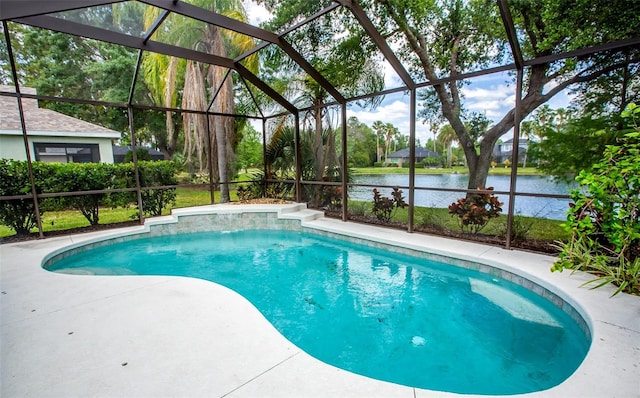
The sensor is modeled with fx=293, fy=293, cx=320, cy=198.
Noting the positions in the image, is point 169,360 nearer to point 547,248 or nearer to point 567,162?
point 547,248

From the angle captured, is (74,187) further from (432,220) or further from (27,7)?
(432,220)

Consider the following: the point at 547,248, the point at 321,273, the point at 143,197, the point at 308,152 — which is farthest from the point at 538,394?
the point at 143,197

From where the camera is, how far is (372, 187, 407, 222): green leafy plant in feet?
20.5

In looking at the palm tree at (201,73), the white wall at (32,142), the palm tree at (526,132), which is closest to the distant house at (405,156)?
the palm tree at (526,132)

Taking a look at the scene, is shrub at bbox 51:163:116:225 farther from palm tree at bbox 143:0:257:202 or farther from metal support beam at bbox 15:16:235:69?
metal support beam at bbox 15:16:235:69

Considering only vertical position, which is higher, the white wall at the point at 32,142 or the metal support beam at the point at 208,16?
the metal support beam at the point at 208,16

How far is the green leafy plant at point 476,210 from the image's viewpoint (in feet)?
16.7

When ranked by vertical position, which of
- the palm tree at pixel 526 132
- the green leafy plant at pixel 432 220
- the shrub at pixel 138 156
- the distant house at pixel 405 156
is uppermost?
the shrub at pixel 138 156

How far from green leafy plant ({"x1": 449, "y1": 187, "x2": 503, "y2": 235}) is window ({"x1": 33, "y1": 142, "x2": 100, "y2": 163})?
12579mm

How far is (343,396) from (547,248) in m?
4.31

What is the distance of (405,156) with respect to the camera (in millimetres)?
6395

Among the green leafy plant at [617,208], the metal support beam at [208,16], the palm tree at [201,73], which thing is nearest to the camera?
the green leafy plant at [617,208]

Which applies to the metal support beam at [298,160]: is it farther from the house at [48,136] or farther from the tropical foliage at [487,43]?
the house at [48,136]

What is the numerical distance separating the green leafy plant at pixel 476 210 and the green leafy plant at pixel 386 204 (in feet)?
3.52
